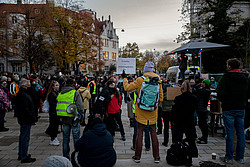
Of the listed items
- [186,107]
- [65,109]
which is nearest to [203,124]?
[186,107]

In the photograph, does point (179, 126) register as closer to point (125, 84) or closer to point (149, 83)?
point (149, 83)

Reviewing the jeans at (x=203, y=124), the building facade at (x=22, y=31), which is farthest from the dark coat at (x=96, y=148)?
the building facade at (x=22, y=31)

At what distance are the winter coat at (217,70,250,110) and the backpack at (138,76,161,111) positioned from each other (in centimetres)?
148

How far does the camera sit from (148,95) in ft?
14.3

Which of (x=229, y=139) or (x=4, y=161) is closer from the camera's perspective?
(x=229, y=139)

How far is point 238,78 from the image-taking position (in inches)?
170

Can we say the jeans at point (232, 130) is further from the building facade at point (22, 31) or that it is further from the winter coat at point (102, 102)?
the building facade at point (22, 31)

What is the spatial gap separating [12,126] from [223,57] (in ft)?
93.6

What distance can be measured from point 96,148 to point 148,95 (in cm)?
178

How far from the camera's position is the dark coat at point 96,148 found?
9.87 ft

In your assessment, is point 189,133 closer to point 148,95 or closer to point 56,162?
point 148,95

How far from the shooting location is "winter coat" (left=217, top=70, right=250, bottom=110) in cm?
433

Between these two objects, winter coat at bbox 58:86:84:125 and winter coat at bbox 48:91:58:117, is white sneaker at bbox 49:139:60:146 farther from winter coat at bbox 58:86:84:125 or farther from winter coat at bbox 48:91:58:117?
winter coat at bbox 58:86:84:125

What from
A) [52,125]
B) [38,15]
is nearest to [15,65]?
[38,15]
